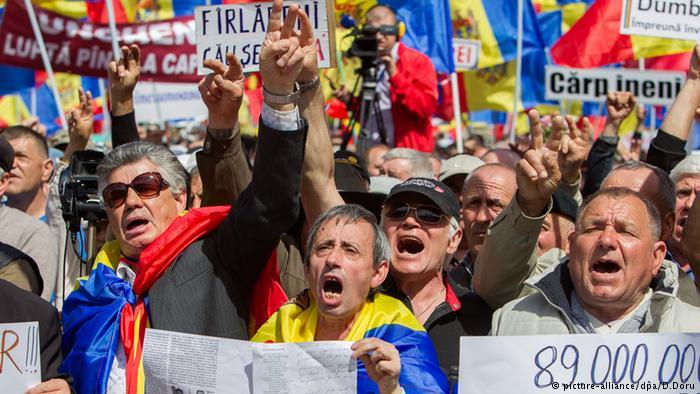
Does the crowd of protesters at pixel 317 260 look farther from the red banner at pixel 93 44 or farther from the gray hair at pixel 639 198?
the red banner at pixel 93 44

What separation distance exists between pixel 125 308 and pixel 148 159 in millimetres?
575

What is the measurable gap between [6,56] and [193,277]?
7.22 meters

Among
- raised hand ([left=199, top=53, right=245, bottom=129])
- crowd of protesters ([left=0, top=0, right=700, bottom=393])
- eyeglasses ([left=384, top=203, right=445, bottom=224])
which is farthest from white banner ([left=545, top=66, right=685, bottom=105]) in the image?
raised hand ([left=199, top=53, right=245, bottom=129])

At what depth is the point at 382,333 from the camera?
3.54m

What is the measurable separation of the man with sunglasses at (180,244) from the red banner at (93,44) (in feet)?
20.3

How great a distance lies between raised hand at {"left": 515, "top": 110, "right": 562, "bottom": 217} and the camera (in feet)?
13.0

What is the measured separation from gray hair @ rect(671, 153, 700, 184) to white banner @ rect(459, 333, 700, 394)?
1.97 meters

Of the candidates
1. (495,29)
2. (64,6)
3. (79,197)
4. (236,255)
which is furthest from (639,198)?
(64,6)

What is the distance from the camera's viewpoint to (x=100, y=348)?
3922mm

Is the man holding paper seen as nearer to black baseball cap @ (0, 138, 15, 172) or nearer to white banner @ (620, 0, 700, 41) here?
black baseball cap @ (0, 138, 15, 172)

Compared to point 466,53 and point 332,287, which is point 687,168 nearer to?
point 332,287

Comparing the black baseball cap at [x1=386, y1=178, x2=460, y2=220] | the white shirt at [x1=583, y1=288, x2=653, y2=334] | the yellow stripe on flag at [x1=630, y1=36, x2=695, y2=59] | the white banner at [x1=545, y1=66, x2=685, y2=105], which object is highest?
the black baseball cap at [x1=386, y1=178, x2=460, y2=220]

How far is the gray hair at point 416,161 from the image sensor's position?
22.5 feet

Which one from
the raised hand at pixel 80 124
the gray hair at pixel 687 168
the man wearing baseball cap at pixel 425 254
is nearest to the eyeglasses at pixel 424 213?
the man wearing baseball cap at pixel 425 254
